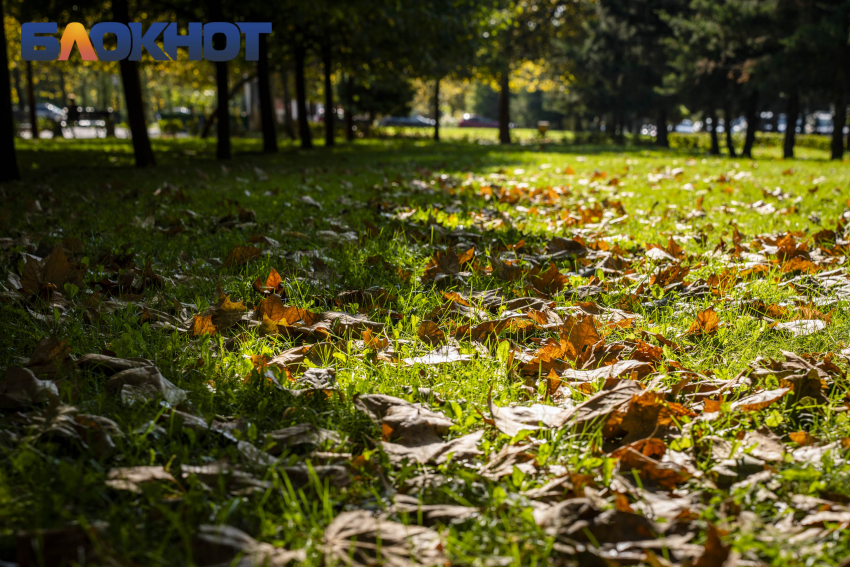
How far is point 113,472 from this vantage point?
1421 millimetres

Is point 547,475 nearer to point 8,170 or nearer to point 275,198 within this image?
point 275,198

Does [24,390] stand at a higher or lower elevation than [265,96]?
lower

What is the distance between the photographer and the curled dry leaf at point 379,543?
4.00 ft

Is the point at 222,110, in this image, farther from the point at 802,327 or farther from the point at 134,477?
the point at 134,477

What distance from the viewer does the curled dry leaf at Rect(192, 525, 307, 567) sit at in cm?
119

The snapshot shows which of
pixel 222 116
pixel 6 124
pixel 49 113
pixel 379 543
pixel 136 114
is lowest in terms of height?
pixel 379 543

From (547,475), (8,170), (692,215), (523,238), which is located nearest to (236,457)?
(547,475)

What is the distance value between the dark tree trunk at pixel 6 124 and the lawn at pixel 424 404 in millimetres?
4819

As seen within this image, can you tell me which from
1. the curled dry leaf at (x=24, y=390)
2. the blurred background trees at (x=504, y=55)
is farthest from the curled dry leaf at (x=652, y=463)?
the blurred background trees at (x=504, y=55)

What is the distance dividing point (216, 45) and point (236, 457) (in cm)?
1289

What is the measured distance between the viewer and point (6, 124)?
7.52 m

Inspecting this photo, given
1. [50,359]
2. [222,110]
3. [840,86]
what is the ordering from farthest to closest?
[840,86] < [222,110] < [50,359]

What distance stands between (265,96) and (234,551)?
14.8 m

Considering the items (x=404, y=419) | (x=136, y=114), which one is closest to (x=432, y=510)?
(x=404, y=419)
